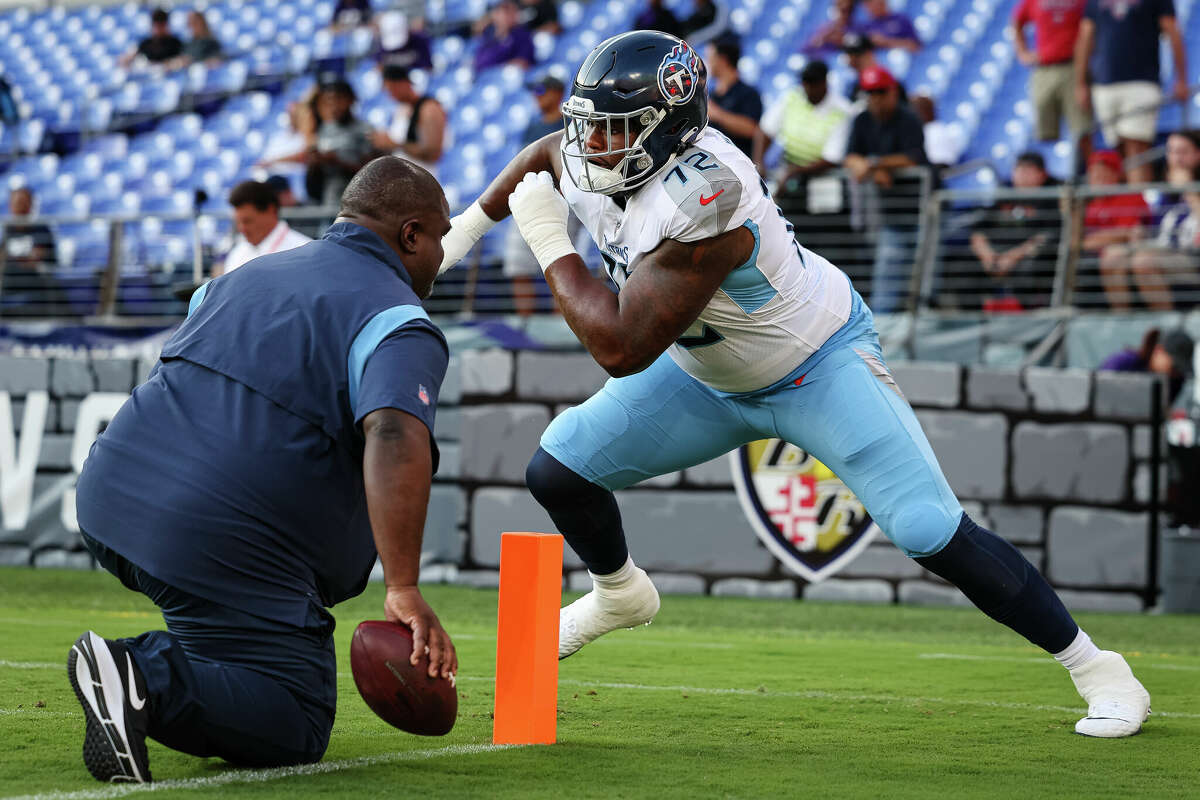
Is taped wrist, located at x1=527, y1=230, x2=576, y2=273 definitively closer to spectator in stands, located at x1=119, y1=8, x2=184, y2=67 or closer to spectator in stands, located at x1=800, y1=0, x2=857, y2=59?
spectator in stands, located at x1=800, y1=0, x2=857, y2=59

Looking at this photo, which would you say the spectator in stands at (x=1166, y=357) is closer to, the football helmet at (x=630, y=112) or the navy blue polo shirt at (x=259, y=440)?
the football helmet at (x=630, y=112)

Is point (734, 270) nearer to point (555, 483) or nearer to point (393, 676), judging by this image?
point (555, 483)

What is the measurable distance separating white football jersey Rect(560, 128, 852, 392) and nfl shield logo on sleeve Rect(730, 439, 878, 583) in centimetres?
361

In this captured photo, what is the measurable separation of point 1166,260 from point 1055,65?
256 centimetres

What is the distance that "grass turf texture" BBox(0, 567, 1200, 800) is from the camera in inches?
124

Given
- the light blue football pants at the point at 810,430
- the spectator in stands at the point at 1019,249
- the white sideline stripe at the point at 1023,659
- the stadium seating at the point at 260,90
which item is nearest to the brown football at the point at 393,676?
the light blue football pants at the point at 810,430

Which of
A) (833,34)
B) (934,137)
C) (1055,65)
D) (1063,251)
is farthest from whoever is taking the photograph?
(833,34)

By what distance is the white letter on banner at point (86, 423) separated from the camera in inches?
356

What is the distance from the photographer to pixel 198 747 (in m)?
3.06

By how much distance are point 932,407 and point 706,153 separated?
4.34 metres

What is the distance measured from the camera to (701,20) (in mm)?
12773

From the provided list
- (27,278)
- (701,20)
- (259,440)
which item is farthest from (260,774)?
(701,20)

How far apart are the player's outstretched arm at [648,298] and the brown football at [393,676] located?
103 cm

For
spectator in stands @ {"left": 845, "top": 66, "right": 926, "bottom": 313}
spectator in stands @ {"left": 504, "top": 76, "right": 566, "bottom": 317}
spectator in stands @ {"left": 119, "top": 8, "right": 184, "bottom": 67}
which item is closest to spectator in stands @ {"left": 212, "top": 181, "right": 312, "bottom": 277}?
spectator in stands @ {"left": 504, "top": 76, "right": 566, "bottom": 317}
